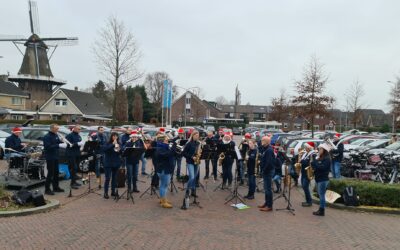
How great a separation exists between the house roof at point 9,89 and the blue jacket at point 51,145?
52.2 meters

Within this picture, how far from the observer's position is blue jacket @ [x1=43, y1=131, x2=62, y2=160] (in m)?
10.8

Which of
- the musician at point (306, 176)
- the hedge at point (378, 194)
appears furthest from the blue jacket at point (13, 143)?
the hedge at point (378, 194)

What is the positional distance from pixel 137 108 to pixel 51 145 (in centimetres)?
6443

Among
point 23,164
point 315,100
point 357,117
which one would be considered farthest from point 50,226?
point 357,117

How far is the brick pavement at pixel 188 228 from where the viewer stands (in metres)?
6.90

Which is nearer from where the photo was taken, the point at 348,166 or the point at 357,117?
the point at 348,166

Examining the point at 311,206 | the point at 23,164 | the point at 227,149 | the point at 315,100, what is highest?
the point at 315,100

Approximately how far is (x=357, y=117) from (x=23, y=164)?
5035cm

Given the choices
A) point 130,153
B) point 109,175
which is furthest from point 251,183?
point 109,175

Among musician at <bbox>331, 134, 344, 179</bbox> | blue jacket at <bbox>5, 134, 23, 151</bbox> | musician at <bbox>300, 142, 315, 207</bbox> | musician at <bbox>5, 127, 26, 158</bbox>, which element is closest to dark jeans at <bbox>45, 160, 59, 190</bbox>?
musician at <bbox>5, 127, 26, 158</bbox>

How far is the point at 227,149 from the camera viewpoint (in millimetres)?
11188

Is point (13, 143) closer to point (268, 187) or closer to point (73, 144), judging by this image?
point (73, 144)

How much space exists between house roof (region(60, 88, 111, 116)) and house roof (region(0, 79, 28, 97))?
22.2 feet

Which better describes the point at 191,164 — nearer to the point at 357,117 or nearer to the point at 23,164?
the point at 23,164
